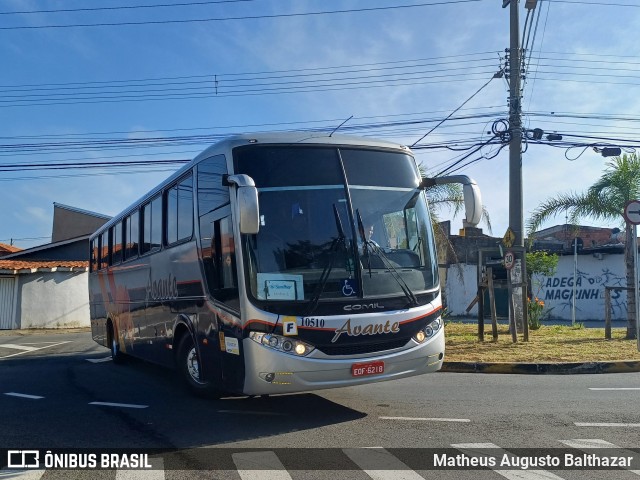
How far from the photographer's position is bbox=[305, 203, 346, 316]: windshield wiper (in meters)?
6.71

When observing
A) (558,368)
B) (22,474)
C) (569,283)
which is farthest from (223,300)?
(569,283)

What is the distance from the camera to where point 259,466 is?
5477 mm

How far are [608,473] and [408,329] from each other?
2.57 metres

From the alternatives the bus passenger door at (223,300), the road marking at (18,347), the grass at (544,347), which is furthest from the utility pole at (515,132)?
the road marking at (18,347)

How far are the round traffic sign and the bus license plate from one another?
825 centimetres

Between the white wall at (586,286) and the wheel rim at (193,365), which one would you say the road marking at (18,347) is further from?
the white wall at (586,286)

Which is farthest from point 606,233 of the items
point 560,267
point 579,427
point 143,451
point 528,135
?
point 143,451

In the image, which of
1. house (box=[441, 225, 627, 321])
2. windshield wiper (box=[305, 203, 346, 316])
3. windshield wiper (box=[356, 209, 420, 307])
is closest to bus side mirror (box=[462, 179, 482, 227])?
windshield wiper (box=[356, 209, 420, 307])

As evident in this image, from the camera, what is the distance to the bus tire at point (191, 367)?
828 cm

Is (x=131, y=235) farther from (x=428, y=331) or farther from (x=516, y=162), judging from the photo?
(x=516, y=162)

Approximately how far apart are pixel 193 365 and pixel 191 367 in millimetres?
70

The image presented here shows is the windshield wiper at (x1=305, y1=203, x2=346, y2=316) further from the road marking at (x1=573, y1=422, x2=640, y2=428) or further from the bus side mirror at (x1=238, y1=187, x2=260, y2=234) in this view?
the road marking at (x1=573, y1=422, x2=640, y2=428)

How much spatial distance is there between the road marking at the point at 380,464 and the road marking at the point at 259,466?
2.20 feet

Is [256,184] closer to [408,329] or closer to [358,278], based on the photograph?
[358,278]
